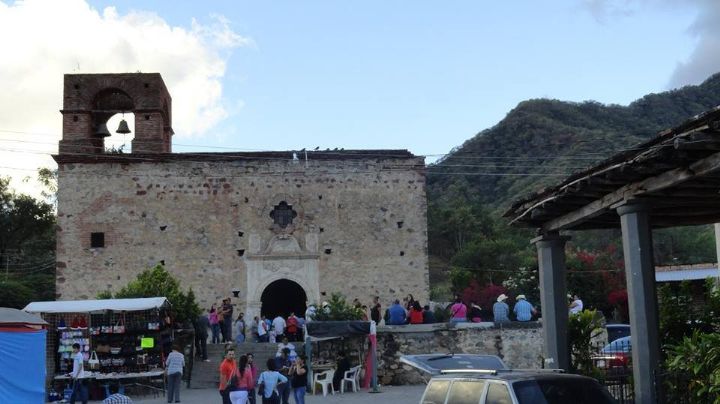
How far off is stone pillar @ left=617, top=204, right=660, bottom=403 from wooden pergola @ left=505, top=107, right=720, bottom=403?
0.04 ft

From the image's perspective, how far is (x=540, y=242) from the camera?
13469 millimetres

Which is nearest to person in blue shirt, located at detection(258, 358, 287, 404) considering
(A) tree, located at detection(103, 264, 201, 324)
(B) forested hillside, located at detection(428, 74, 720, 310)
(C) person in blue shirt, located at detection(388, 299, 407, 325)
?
(C) person in blue shirt, located at detection(388, 299, 407, 325)

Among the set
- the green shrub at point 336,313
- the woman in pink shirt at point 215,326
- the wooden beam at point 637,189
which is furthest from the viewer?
the woman in pink shirt at point 215,326

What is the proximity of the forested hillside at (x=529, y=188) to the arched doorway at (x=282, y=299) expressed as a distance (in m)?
10.3

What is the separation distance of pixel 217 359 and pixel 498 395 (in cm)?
1491

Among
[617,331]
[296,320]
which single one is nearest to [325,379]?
[296,320]

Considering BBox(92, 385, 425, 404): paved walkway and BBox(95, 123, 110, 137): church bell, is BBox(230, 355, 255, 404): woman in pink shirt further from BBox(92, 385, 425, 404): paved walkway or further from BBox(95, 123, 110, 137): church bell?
BBox(95, 123, 110, 137): church bell

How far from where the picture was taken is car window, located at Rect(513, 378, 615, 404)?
8.08m

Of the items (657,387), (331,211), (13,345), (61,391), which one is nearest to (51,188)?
(331,211)

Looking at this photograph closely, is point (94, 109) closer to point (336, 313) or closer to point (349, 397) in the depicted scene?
point (336, 313)

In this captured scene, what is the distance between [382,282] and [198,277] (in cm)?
583

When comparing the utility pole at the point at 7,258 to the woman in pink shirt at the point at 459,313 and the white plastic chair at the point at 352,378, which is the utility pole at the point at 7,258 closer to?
the woman in pink shirt at the point at 459,313

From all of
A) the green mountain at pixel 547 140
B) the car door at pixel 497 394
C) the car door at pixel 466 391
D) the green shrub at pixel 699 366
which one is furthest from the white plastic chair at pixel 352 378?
the green mountain at pixel 547 140

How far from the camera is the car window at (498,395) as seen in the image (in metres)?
8.06
